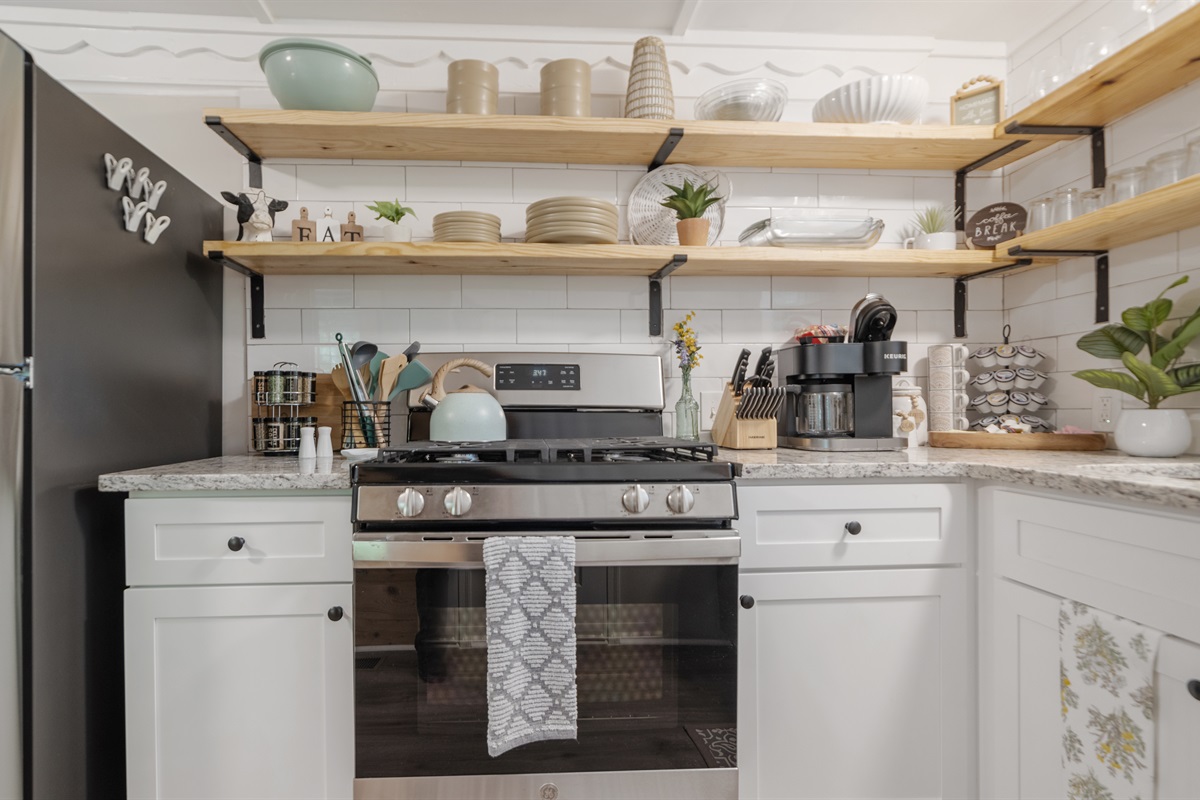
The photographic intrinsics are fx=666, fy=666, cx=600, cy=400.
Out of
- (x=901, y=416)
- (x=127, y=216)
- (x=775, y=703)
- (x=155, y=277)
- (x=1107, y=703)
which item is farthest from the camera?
(x=901, y=416)

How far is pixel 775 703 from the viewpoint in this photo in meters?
1.46

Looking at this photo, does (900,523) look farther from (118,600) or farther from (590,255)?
(118,600)

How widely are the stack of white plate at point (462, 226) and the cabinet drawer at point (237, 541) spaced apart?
2.75 ft

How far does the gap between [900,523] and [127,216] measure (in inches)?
75.9

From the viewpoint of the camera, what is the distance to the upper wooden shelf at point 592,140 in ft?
6.02

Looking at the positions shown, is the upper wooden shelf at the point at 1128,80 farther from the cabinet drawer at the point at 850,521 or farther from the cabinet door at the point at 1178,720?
the cabinet door at the point at 1178,720

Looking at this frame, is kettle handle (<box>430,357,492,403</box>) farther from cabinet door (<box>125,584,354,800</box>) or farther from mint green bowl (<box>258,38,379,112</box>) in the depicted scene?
mint green bowl (<box>258,38,379,112</box>)

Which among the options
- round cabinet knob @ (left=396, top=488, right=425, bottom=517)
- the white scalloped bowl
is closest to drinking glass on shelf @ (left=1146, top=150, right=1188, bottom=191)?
the white scalloped bowl

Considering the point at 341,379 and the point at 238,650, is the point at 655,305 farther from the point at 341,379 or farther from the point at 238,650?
the point at 238,650

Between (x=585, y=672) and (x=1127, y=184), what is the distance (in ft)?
5.57

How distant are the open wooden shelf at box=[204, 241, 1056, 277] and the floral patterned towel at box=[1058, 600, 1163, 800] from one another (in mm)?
1096

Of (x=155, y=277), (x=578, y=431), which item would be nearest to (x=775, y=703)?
(x=578, y=431)

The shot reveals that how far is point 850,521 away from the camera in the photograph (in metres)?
1.49

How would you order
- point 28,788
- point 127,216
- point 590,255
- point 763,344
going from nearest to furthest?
1. point 28,788
2. point 127,216
3. point 590,255
4. point 763,344
